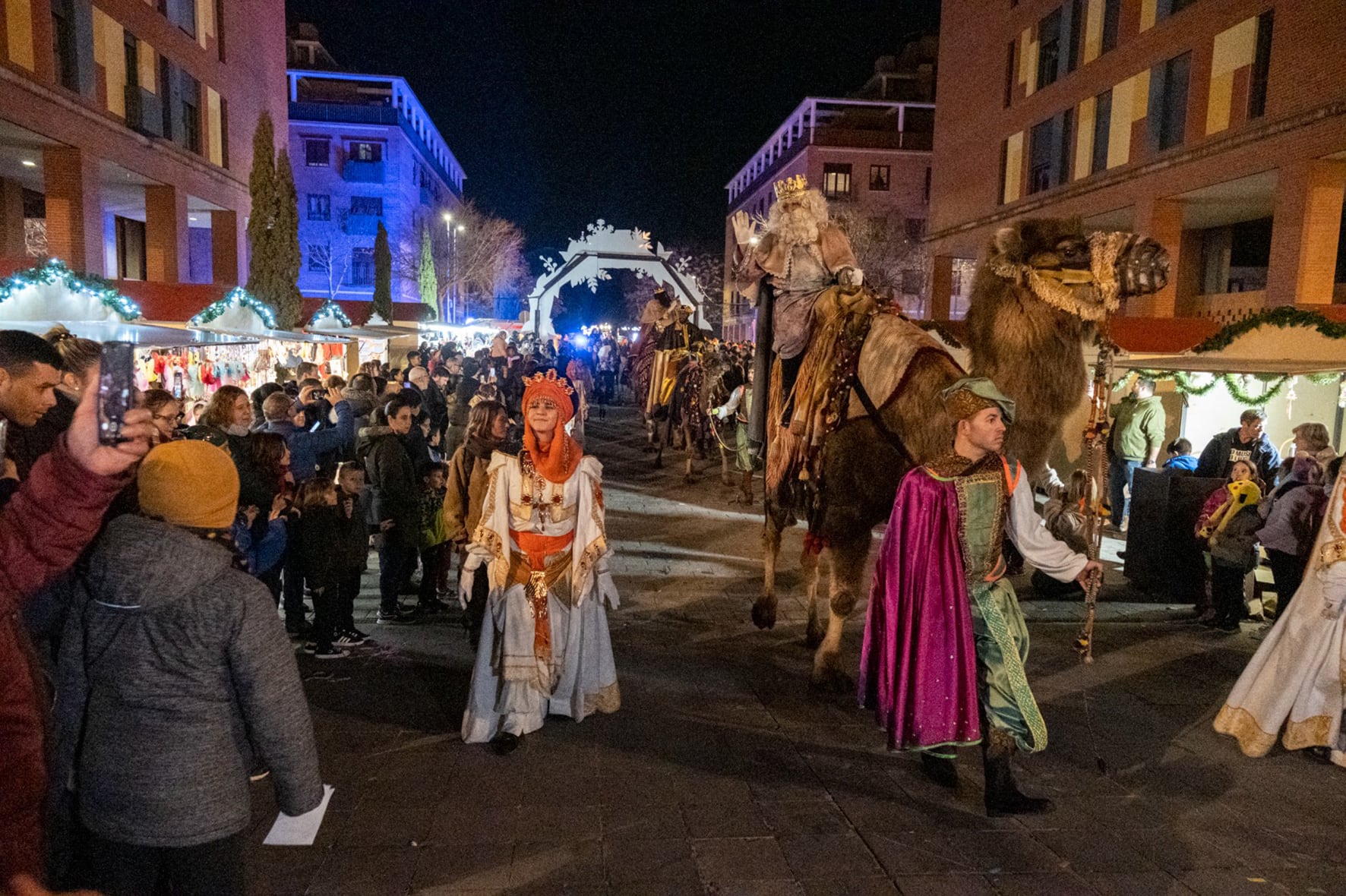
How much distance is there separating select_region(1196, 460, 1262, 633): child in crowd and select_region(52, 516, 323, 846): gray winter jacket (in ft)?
24.2

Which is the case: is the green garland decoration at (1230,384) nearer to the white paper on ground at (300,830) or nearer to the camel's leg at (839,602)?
the camel's leg at (839,602)

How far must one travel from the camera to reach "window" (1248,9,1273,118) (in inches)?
648

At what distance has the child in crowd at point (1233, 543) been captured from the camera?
704cm

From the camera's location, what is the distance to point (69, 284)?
775 cm

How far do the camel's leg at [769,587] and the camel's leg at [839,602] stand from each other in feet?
3.70

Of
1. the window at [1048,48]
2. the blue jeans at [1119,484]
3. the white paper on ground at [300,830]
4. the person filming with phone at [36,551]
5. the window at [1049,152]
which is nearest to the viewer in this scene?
the person filming with phone at [36,551]

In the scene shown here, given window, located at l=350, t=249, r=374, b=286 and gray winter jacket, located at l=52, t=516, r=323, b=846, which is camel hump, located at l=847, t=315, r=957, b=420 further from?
window, located at l=350, t=249, r=374, b=286

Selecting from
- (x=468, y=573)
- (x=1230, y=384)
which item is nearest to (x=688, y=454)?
(x=1230, y=384)

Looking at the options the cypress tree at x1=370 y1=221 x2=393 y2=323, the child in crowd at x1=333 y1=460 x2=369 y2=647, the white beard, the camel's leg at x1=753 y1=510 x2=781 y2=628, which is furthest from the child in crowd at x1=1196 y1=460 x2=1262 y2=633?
the cypress tree at x1=370 y1=221 x2=393 y2=323

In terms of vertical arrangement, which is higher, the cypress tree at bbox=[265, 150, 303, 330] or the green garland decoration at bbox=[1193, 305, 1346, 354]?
the cypress tree at bbox=[265, 150, 303, 330]

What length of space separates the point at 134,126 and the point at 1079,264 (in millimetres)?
22079

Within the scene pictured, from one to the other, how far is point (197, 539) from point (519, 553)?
2.52 meters

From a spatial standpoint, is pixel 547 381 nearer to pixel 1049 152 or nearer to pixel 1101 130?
pixel 1101 130

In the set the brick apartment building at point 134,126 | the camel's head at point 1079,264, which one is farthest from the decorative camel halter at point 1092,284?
the brick apartment building at point 134,126
